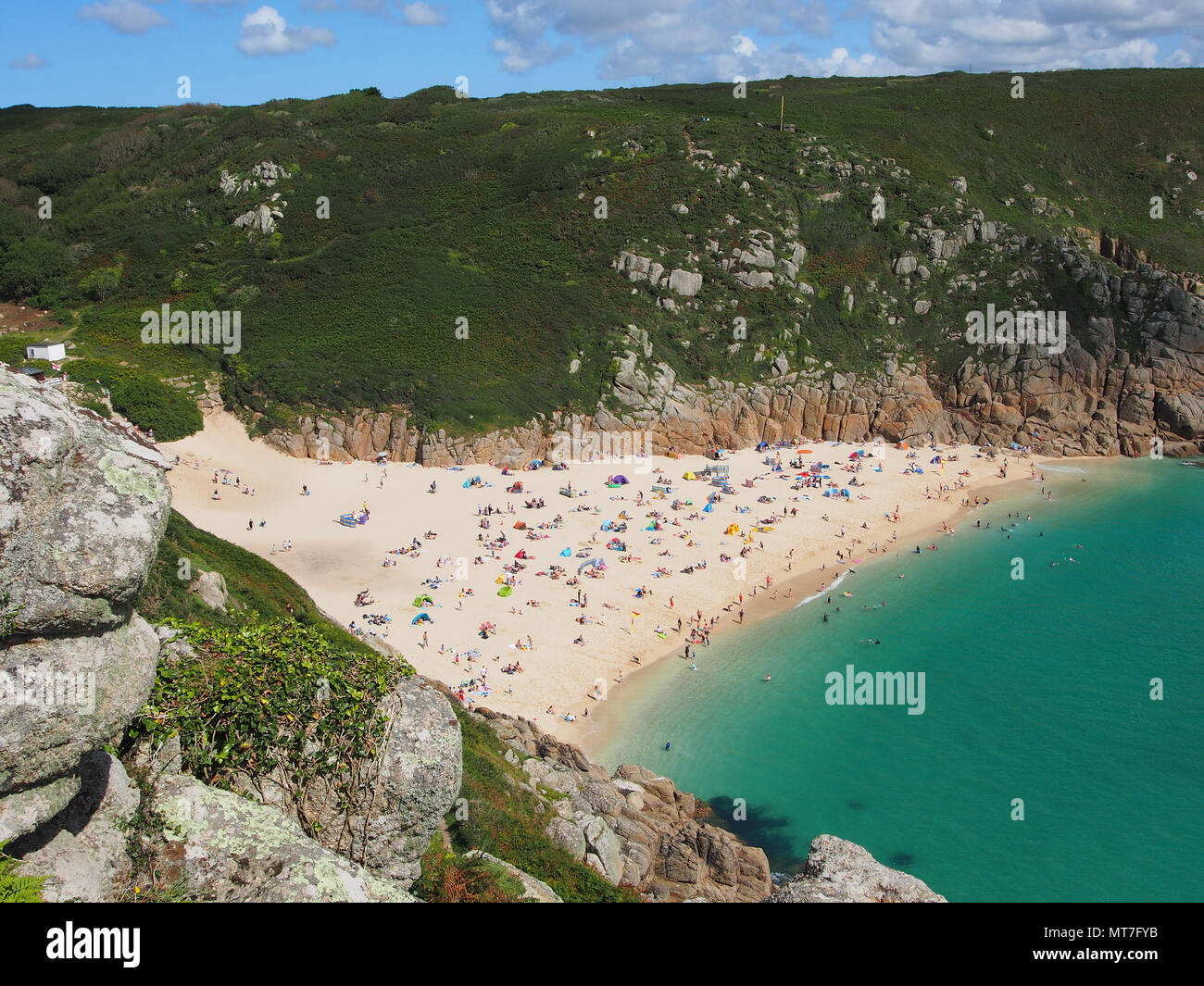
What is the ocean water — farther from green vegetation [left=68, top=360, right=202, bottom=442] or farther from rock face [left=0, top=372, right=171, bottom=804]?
green vegetation [left=68, top=360, right=202, bottom=442]

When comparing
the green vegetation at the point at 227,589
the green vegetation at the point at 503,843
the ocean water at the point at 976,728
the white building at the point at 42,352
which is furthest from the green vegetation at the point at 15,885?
the white building at the point at 42,352

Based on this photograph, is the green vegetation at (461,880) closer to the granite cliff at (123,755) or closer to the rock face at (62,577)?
the granite cliff at (123,755)

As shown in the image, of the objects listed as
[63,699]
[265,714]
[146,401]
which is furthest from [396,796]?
[146,401]

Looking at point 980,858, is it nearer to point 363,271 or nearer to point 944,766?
point 944,766

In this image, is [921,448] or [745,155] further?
[745,155]

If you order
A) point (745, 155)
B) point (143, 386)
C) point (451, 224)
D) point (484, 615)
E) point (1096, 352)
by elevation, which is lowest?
point (484, 615)

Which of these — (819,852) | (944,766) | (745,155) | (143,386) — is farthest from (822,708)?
(745,155)
